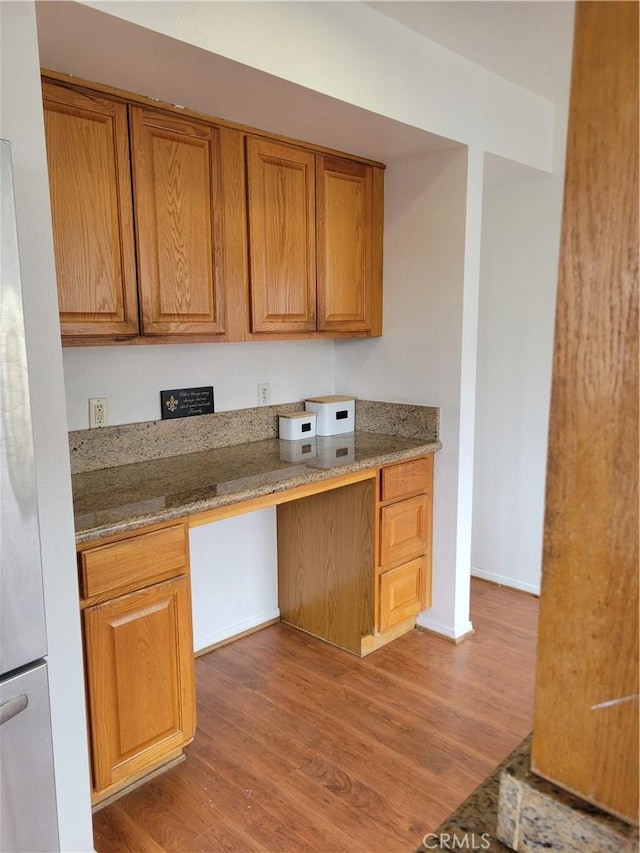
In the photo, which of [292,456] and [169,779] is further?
[292,456]

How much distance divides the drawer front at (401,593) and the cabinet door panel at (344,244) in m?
1.13

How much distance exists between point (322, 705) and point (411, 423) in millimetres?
1274

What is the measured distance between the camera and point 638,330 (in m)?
0.47

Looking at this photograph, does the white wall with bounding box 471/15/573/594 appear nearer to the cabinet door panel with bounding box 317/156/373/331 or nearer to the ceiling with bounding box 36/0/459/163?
the cabinet door panel with bounding box 317/156/373/331

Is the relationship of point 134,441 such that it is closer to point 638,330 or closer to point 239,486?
point 239,486

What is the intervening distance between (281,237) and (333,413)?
869mm

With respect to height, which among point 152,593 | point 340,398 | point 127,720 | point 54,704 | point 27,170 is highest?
point 27,170

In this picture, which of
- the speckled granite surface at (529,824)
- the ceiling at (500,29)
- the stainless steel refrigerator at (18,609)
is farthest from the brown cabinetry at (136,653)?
the ceiling at (500,29)

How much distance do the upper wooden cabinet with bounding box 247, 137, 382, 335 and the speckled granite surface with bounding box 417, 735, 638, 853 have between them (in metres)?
1.98

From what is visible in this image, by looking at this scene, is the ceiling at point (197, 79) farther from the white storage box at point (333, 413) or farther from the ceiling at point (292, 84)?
the white storage box at point (333, 413)

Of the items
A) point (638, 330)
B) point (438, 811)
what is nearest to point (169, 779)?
point (438, 811)

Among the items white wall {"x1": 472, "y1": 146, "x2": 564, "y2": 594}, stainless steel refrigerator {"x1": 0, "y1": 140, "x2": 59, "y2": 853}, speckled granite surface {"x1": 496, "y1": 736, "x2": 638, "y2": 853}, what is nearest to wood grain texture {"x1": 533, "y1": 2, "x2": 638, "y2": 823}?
speckled granite surface {"x1": 496, "y1": 736, "x2": 638, "y2": 853}

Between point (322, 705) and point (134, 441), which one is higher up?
point (134, 441)

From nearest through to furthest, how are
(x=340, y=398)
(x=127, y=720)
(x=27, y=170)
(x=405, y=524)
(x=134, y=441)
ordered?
(x=27, y=170)
(x=127, y=720)
(x=134, y=441)
(x=405, y=524)
(x=340, y=398)
